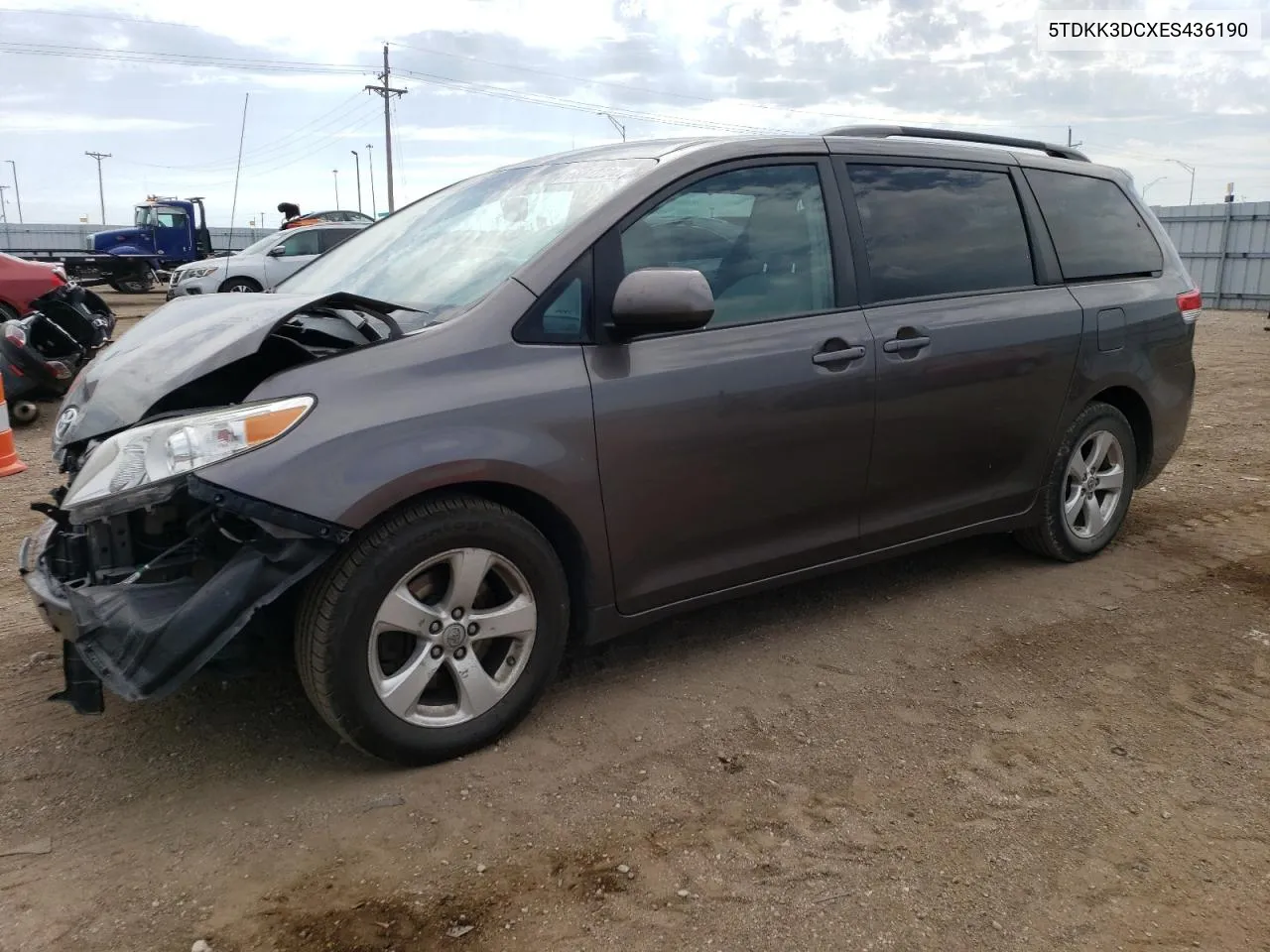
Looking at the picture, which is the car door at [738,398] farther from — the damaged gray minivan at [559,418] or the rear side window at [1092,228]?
the rear side window at [1092,228]

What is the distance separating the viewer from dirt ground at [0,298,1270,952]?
2279mm

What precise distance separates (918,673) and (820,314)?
1.34 m

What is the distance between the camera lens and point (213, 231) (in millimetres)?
32219

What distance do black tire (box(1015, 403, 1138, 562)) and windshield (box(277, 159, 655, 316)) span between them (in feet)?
7.87

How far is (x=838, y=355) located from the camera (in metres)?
3.51

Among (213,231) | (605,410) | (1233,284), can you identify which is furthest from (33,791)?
(213,231)

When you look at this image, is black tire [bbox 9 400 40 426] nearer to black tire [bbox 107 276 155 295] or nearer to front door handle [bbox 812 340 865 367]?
front door handle [bbox 812 340 865 367]

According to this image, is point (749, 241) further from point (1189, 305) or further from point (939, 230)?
point (1189, 305)

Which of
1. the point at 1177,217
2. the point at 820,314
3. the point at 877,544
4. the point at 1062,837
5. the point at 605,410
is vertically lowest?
the point at 1062,837

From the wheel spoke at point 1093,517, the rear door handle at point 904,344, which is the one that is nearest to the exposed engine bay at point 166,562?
the rear door handle at point 904,344

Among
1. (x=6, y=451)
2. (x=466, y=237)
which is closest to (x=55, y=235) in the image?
(x=6, y=451)

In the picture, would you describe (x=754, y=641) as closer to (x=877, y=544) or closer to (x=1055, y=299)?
(x=877, y=544)

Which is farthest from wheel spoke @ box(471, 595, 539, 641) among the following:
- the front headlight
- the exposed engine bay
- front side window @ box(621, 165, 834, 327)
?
front side window @ box(621, 165, 834, 327)

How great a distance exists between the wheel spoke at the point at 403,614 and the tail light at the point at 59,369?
6.79 metres
